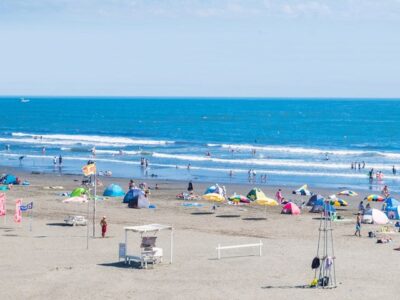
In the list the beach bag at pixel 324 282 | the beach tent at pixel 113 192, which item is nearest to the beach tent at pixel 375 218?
the beach bag at pixel 324 282

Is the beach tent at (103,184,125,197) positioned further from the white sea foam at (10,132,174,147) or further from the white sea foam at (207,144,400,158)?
the white sea foam at (10,132,174,147)

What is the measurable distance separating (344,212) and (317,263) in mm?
18512

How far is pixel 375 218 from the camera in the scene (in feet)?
129

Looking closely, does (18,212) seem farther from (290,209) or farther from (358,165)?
(358,165)

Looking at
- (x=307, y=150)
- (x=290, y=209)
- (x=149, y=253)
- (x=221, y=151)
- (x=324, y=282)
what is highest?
Result: (x=307, y=150)

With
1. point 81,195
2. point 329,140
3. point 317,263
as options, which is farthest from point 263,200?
point 329,140

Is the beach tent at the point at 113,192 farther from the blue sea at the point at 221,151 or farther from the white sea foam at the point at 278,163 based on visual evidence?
the white sea foam at the point at 278,163

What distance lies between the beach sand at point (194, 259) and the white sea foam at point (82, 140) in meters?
58.4

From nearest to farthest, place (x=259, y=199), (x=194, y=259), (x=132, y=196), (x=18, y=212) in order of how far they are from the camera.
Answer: (x=194, y=259) → (x=18, y=212) → (x=259, y=199) → (x=132, y=196)

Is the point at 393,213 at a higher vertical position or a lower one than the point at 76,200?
lower

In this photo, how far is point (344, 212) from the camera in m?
44.0

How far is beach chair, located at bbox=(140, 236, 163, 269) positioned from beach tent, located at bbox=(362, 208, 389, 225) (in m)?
14.0

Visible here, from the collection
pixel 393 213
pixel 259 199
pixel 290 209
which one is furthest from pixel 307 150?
pixel 393 213

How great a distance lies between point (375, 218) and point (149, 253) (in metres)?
14.7
